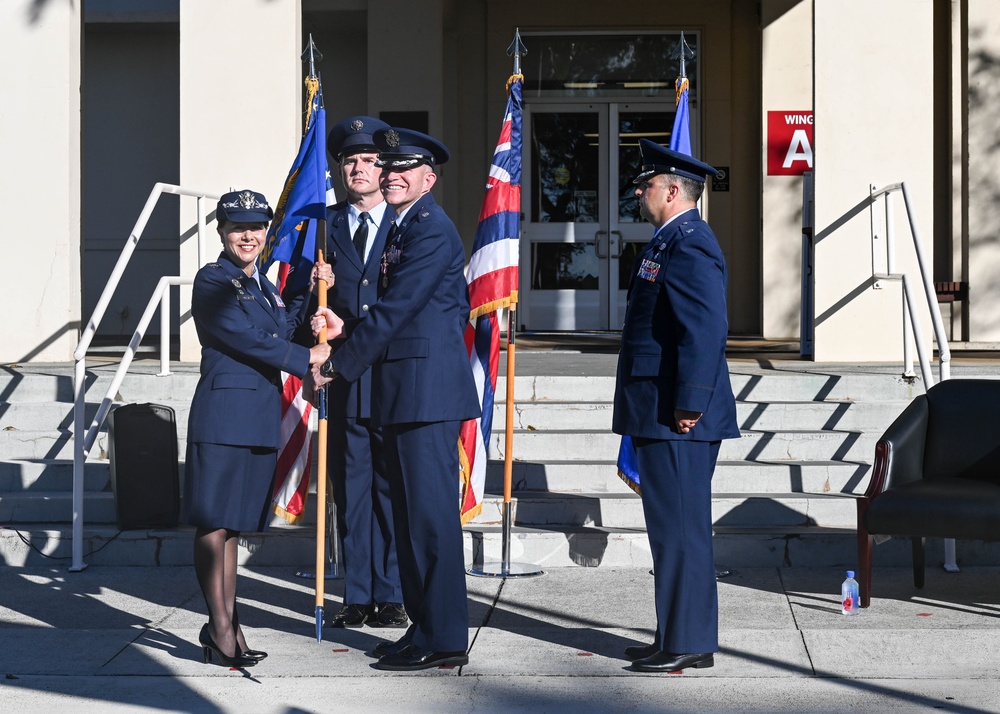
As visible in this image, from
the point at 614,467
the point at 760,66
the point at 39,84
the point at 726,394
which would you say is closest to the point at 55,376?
the point at 39,84

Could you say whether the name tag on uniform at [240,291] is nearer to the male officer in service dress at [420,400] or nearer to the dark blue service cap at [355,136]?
the male officer in service dress at [420,400]

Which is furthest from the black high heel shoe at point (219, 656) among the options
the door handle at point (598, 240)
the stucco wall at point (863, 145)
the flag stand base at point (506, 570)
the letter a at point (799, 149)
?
the door handle at point (598, 240)

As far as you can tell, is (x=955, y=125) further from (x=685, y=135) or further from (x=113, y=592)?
(x=113, y=592)

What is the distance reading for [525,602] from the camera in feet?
20.7

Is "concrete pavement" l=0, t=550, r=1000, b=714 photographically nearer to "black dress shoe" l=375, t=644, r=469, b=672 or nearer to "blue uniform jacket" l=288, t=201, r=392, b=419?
"black dress shoe" l=375, t=644, r=469, b=672

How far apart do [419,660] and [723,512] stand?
277cm

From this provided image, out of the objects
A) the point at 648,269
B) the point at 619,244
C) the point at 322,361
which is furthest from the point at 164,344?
the point at 619,244

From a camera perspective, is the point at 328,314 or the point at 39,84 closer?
the point at 328,314

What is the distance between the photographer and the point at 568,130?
14.2 m

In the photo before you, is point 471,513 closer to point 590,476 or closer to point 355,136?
point 590,476

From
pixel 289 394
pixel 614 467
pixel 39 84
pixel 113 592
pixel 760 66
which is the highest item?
pixel 760 66

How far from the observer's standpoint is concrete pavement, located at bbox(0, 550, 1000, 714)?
4637mm

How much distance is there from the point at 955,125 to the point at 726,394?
8.50m

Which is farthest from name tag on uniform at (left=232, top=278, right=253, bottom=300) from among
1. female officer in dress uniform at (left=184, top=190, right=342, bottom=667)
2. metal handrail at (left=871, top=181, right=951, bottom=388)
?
metal handrail at (left=871, top=181, right=951, bottom=388)
